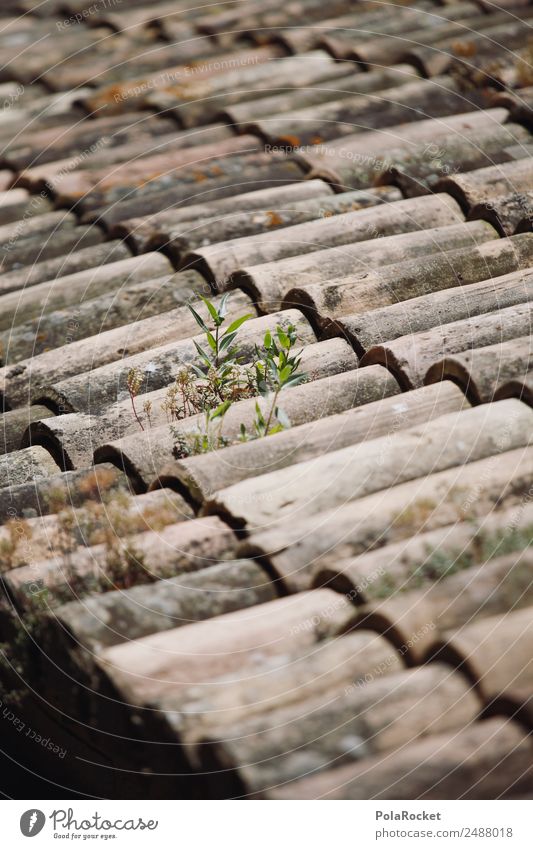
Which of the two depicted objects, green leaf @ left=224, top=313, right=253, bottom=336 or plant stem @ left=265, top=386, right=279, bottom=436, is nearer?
plant stem @ left=265, top=386, right=279, bottom=436

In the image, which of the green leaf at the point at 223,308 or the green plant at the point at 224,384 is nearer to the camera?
the green plant at the point at 224,384

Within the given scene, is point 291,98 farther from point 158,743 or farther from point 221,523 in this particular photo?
point 158,743

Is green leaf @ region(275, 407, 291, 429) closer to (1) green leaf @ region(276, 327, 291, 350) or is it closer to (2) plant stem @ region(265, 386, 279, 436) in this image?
(2) plant stem @ region(265, 386, 279, 436)

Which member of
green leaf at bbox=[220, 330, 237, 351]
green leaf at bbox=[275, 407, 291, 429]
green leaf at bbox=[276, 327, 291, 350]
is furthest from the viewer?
green leaf at bbox=[220, 330, 237, 351]

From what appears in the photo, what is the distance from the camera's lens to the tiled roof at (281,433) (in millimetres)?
1929

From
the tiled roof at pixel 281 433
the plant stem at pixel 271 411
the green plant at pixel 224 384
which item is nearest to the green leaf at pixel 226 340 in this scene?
the green plant at pixel 224 384

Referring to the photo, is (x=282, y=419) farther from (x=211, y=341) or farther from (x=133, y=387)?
(x=133, y=387)

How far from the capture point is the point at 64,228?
4.36 m

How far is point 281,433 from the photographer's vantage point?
107 inches

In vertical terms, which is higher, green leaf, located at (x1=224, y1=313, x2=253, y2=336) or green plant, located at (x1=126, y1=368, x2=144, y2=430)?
green leaf, located at (x1=224, y1=313, x2=253, y2=336)

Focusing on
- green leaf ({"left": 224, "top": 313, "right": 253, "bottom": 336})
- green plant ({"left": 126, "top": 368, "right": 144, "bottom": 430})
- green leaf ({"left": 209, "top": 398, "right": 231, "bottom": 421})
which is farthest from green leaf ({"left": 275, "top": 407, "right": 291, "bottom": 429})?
green plant ({"left": 126, "top": 368, "right": 144, "bottom": 430})

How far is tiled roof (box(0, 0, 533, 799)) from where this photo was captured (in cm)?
193

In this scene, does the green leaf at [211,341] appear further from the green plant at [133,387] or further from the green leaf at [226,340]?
the green plant at [133,387]

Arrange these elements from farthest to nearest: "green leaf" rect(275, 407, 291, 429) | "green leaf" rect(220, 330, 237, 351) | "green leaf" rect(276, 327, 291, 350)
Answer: "green leaf" rect(220, 330, 237, 351)
"green leaf" rect(276, 327, 291, 350)
"green leaf" rect(275, 407, 291, 429)
